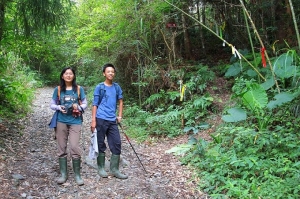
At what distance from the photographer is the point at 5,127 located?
6.62m

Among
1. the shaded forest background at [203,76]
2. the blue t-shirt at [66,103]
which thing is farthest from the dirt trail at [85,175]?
the blue t-shirt at [66,103]

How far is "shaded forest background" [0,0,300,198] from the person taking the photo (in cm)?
450

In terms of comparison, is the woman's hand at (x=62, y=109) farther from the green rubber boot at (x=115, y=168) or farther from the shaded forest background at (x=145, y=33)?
the shaded forest background at (x=145, y=33)

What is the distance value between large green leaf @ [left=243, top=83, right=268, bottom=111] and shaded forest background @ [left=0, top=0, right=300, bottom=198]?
19 mm

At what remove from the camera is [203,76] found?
8.45 m

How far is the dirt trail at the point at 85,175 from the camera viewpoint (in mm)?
4100

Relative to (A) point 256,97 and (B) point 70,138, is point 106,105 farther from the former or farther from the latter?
(A) point 256,97

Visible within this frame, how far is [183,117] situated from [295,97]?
106 inches

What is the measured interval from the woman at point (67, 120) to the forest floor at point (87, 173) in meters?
0.30

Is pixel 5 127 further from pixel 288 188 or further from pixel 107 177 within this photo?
pixel 288 188

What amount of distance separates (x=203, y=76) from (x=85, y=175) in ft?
Result: 16.2

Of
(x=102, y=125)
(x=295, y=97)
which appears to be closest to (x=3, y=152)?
(x=102, y=125)

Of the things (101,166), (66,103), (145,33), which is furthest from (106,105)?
(145,33)

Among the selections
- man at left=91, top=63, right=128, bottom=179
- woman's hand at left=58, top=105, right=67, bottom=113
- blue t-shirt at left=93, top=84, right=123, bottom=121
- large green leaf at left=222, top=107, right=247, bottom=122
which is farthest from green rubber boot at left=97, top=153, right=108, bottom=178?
large green leaf at left=222, top=107, right=247, bottom=122
